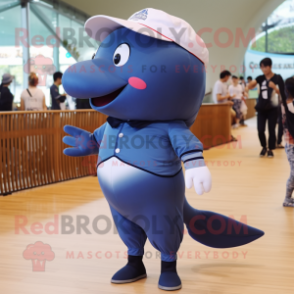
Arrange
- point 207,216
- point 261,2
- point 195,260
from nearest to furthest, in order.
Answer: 1. point 207,216
2. point 195,260
3. point 261,2

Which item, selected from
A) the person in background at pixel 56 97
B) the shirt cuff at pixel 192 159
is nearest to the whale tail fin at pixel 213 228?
the shirt cuff at pixel 192 159

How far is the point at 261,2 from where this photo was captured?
17.6 metres

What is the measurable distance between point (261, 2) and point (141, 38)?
16.4 metres

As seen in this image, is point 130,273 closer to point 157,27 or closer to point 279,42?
point 157,27

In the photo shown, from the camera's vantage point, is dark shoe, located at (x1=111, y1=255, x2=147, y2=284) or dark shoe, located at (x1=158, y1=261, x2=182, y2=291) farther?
dark shoe, located at (x1=111, y1=255, x2=147, y2=284)

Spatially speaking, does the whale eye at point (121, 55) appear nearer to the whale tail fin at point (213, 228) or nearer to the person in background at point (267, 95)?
the whale tail fin at point (213, 228)

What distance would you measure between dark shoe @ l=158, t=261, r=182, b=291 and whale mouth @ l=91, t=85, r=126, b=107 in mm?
997

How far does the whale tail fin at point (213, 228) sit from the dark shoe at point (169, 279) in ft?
1.24

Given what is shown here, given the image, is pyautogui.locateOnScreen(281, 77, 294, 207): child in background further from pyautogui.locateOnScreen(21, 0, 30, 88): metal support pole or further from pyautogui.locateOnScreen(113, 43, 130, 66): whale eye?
pyautogui.locateOnScreen(21, 0, 30, 88): metal support pole

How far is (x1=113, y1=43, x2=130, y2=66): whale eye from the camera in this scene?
2536mm

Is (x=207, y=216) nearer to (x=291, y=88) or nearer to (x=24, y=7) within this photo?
(x=291, y=88)

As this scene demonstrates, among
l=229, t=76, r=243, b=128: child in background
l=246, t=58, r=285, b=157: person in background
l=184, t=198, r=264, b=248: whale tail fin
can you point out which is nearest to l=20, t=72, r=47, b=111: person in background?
l=246, t=58, r=285, b=157: person in background

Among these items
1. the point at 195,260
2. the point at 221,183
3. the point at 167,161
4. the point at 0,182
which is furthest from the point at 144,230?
the point at 221,183

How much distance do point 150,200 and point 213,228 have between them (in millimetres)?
657
